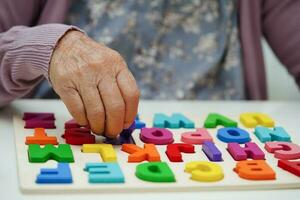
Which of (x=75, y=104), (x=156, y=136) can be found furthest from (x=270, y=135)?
(x=75, y=104)

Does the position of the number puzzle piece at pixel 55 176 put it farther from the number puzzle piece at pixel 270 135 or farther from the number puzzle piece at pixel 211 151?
the number puzzle piece at pixel 270 135

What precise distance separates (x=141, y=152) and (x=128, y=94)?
73 millimetres

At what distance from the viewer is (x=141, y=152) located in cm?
66

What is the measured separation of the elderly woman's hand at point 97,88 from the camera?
26.9 inches

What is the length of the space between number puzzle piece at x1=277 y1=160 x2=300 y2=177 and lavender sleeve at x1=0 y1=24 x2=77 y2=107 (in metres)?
0.32

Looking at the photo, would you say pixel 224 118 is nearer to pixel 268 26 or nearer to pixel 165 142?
pixel 165 142

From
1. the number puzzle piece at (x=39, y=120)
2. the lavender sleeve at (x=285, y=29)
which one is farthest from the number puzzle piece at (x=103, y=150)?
the lavender sleeve at (x=285, y=29)

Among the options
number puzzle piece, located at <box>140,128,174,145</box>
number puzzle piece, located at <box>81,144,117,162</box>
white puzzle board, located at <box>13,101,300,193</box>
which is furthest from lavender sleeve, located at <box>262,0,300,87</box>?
number puzzle piece, located at <box>81,144,117,162</box>

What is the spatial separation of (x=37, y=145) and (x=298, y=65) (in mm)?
644

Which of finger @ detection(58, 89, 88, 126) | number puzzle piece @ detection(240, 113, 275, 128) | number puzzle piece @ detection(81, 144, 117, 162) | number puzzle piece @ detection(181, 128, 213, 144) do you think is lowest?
number puzzle piece @ detection(240, 113, 275, 128)

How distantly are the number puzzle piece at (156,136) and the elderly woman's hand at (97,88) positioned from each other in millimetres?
36

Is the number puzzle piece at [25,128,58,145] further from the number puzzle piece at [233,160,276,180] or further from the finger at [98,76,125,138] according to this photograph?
the number puzzle piece at [233,160,276,180]

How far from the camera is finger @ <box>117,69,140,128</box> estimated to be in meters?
0.69

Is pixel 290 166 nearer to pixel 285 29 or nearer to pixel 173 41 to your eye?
pixel 173 41
